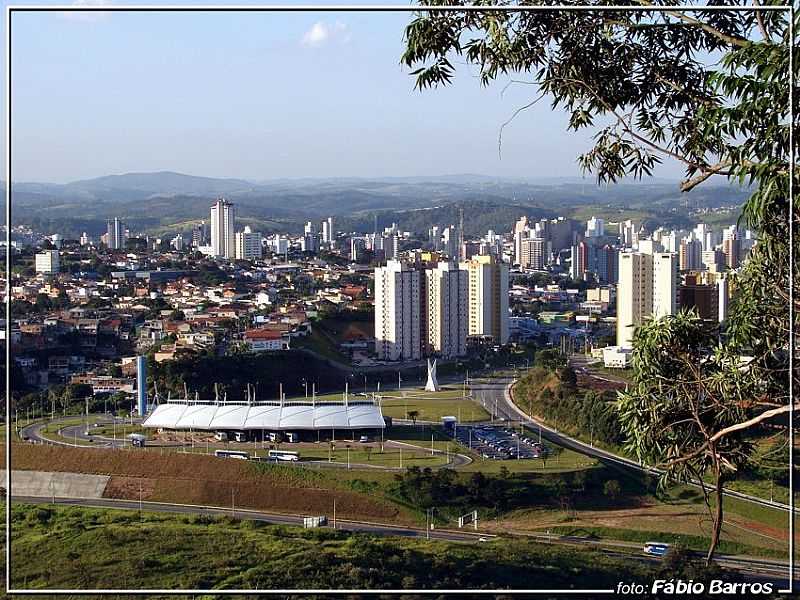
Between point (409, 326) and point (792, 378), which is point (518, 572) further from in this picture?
point (409, 326)

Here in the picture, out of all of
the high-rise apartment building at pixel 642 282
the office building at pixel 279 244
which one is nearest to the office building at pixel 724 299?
the high-rise apartment building at pixel 642 282

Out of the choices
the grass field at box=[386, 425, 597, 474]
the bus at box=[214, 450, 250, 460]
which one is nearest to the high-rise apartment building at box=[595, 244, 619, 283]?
the grass field at box=[386, 425, 597, 474]

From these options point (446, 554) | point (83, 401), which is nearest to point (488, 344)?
point (83, 401)

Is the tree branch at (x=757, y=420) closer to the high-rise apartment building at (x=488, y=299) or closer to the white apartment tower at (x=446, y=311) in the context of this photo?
the white apartment tower at (x=446, y=311)

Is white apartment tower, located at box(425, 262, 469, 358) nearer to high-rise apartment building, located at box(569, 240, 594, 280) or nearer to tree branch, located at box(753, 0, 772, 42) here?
tree branch, located at box(753, 0, 772, 42)

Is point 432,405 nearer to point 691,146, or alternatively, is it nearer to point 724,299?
point 724,299

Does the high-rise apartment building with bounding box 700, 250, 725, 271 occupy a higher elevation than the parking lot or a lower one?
higher

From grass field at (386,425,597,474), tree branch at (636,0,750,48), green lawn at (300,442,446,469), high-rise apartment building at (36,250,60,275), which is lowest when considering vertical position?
green lawn at (300,442,446,469)

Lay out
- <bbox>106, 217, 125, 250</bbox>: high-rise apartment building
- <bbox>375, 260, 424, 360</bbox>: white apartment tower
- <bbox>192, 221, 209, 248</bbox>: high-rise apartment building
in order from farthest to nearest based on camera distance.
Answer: <bbox>192, 221, 209, 248</bbox>: high-rise apartment building, <bbox>106, 217, 125, 250</bbox>: high-rise apartment building, <bbox>375, 260, 424, 360</bbox>: white apartment tower

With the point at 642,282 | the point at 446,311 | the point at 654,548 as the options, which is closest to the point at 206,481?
the point at 654,548
